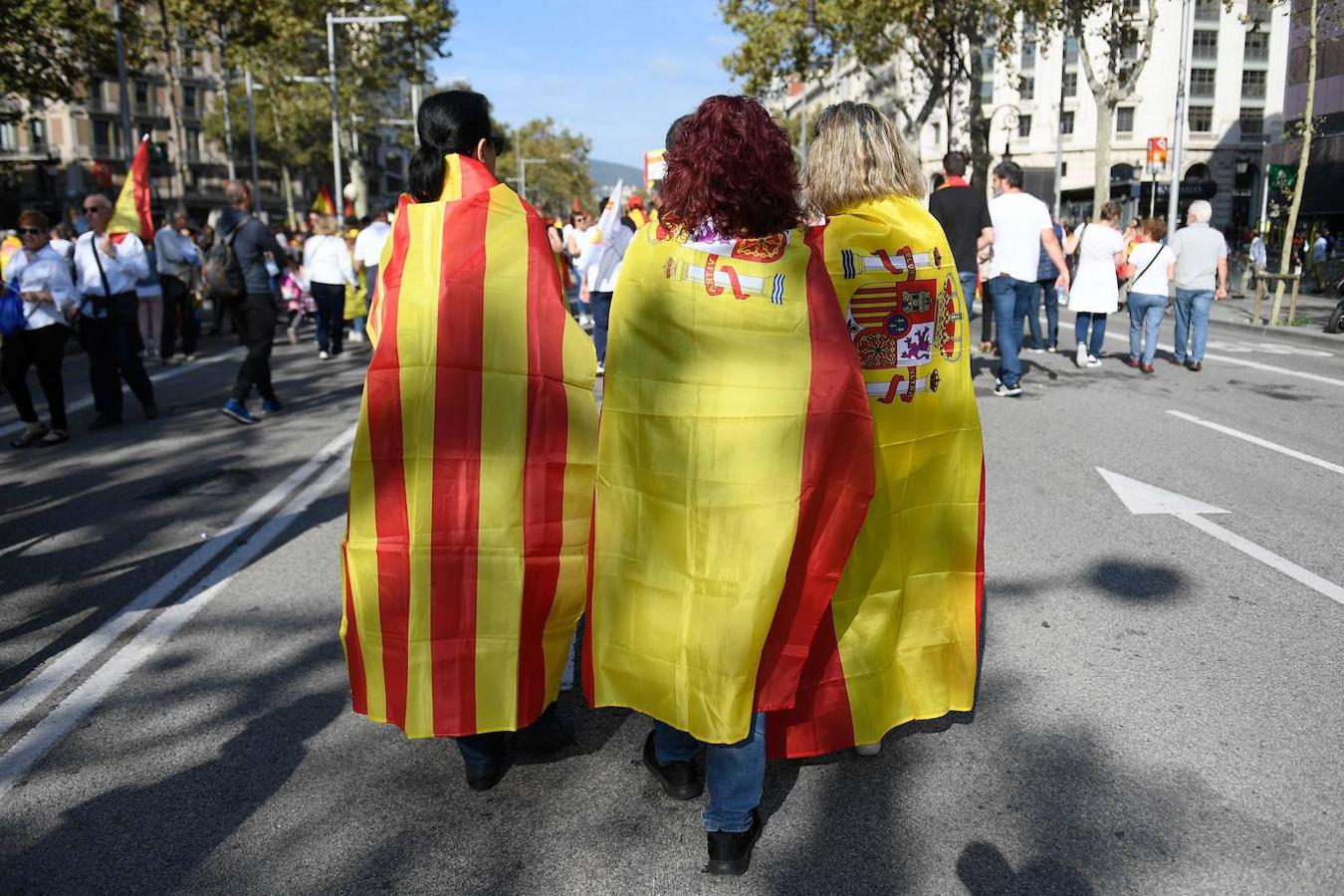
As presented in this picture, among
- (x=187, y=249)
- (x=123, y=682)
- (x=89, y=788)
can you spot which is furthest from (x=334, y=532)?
(x=187, y=249)

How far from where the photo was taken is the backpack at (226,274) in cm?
969

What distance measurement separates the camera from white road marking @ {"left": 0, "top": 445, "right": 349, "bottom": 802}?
3.57m

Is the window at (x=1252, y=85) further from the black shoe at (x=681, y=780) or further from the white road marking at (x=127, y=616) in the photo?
the black shoe at (x=681, y=780)

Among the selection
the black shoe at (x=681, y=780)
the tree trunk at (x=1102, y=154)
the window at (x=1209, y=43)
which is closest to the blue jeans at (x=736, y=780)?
the black shoe at (x=681, y=780)

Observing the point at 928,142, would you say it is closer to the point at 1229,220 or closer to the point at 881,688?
the point at 1229,220

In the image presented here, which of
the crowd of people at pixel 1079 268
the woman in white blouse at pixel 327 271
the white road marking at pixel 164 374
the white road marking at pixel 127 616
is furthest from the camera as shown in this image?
the woman in white blouse at pixel 327 271

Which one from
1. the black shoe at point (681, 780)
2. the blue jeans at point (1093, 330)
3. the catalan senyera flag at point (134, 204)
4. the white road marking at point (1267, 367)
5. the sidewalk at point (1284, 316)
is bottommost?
the black shoe at point (681, 780)

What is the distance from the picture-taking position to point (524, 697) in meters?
3.06

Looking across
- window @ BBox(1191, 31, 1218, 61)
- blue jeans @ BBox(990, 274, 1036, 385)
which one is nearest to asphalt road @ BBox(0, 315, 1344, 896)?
blue jeans @ BBox(990, 274, 1036, 385)

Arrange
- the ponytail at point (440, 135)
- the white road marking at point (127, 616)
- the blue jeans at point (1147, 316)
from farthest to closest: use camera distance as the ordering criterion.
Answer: the blue jeans at point (1147, 316) < the white road marking at point (127, 616) < the ponytail at point (440, 135)

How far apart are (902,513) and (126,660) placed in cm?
306

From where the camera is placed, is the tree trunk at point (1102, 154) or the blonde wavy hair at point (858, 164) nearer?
the blonde wavy hair at point (858, 164)

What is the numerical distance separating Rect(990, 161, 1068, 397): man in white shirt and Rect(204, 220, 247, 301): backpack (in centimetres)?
666

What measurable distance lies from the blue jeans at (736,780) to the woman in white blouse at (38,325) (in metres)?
7.74
